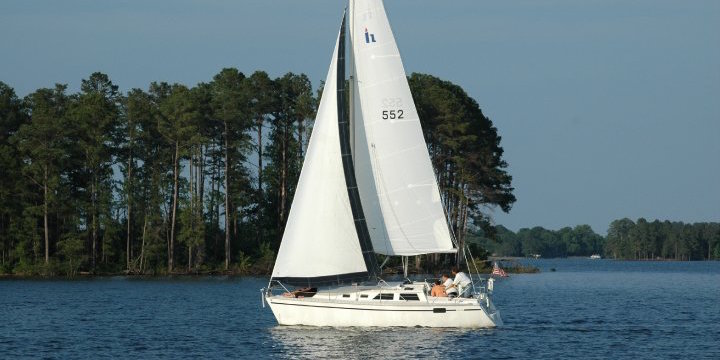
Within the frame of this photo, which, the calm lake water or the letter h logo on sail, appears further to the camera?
the letter h logo on sail

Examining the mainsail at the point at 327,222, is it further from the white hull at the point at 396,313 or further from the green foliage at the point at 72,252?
the green foliage at the point at 72,252

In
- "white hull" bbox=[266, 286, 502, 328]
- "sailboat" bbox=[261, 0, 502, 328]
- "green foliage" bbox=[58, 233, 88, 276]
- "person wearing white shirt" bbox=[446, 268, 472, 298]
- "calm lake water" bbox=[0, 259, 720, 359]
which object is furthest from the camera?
"green foliage" bbox=[58, 233, 88, 276]

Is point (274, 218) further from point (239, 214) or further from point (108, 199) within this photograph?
point (108, 199)

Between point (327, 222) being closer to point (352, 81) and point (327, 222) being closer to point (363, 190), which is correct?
point (363, 190)

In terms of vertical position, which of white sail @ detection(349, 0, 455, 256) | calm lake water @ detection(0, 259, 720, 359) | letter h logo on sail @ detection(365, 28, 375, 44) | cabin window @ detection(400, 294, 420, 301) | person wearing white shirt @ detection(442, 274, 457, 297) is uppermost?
letter h logo on sail @ detection(365, 28, 375, 44)

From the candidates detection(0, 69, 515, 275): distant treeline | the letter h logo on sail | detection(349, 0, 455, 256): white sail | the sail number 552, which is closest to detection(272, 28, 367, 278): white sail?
detection(349, 0, 455, 256): white sail

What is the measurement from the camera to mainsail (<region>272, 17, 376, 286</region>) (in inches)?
1777

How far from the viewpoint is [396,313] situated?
144 ft

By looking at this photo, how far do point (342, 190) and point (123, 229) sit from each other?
5673 cm

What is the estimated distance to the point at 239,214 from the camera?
101 meters

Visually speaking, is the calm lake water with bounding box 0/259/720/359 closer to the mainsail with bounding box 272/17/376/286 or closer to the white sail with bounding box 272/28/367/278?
the mainsail with bounding box 272/17/376/286

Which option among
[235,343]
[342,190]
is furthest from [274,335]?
[342,190]

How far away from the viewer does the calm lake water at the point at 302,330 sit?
41188 mm

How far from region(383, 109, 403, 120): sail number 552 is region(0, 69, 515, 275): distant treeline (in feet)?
160
